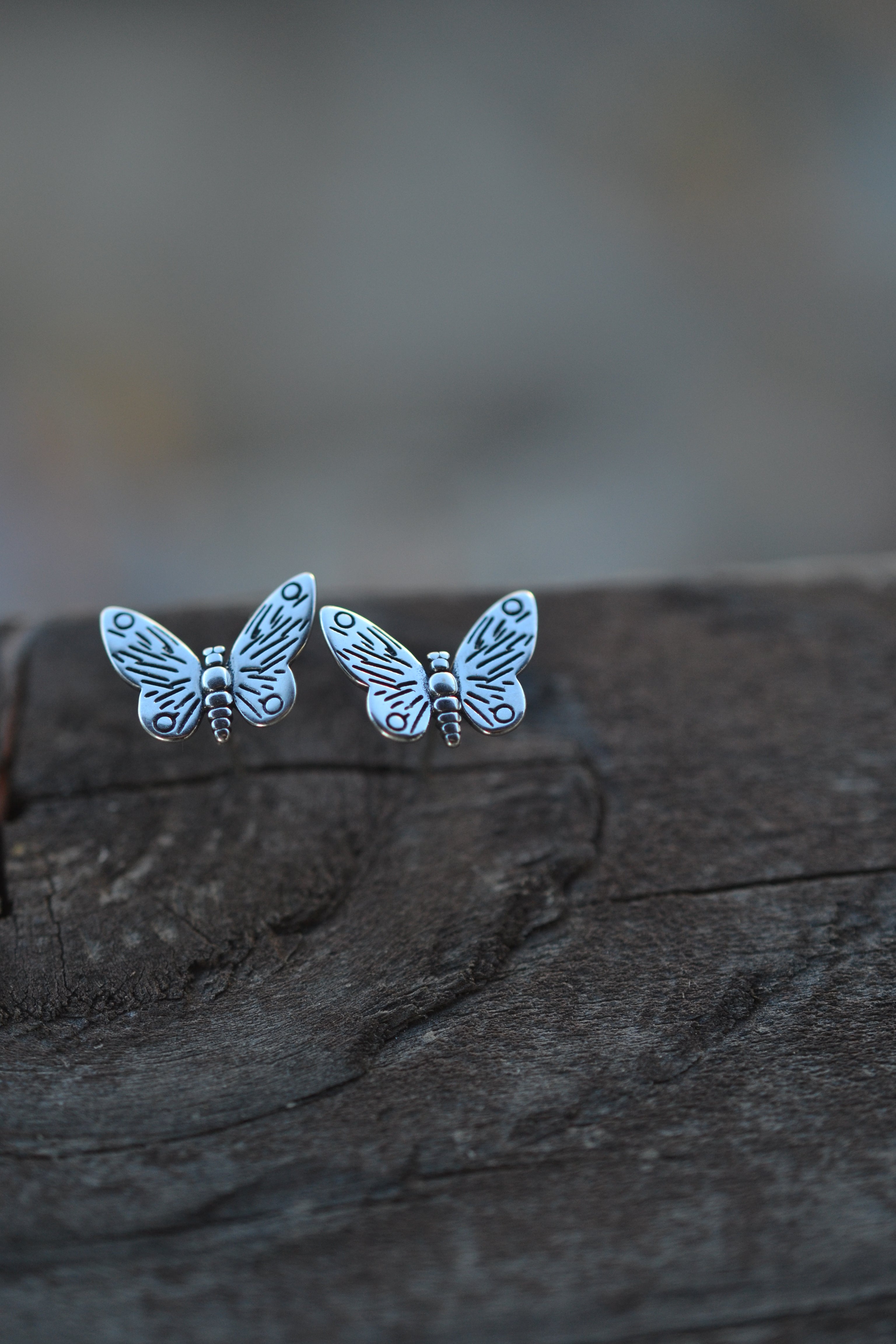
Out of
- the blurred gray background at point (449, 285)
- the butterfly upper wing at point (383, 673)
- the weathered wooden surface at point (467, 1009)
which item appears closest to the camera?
the weathered wooden surface at point (467, 1009)

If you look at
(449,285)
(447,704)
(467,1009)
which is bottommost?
(467,1009)

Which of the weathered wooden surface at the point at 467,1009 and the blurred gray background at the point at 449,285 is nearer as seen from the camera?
Result: the weathered wooden surface at the point at 467,1009

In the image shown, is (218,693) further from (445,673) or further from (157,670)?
(445,673)

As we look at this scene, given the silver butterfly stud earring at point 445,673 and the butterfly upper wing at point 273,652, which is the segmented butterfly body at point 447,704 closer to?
the silver butterfly stud earring at point 445,673

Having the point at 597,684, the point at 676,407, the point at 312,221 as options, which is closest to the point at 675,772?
the point at 597,684

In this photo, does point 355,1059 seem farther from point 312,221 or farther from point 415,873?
point 312,221

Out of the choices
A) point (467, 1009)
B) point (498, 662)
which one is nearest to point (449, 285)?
point (498, 662)

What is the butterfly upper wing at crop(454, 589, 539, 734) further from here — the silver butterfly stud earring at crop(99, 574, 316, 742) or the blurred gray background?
the blurred gray background

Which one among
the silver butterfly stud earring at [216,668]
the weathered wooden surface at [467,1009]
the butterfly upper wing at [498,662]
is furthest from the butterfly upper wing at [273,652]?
the butterfly upper wing at [498,662]

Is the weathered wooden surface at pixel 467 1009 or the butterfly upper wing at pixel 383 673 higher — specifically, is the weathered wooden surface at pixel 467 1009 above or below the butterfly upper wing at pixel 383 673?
below
